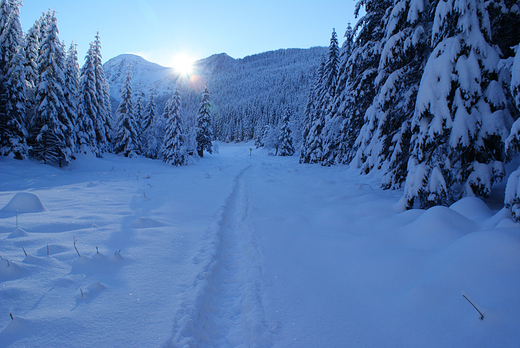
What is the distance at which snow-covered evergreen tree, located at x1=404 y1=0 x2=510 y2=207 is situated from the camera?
5.45 meters

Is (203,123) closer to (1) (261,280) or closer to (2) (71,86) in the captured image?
(2) (71,86)

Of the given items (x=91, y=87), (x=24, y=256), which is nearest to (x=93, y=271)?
(x=24, y=256)

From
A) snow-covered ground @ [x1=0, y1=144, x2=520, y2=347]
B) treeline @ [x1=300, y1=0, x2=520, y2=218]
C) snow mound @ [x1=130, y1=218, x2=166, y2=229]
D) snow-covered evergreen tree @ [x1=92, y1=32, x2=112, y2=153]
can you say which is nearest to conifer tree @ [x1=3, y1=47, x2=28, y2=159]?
snow-covered evergreen tree @ [x1=92, y1=32, x2=112, y2=153]

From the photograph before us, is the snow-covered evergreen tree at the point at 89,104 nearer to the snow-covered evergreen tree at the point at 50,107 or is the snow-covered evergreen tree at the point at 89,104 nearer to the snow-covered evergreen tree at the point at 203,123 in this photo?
the snow-covered evergreen tree at the point at 50,107

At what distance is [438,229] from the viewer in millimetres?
4266

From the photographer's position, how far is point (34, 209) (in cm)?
618

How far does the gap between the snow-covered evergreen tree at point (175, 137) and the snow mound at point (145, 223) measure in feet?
83.2

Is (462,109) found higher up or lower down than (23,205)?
higher up

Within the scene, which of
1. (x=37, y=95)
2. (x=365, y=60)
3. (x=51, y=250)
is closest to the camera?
(x=51, y=250)

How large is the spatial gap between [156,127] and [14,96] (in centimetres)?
2009

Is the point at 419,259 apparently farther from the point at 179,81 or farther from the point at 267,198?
the point at 179,81

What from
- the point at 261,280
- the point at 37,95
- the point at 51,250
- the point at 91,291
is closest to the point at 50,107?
the point at 37,95

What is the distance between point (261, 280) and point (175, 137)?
29.3m

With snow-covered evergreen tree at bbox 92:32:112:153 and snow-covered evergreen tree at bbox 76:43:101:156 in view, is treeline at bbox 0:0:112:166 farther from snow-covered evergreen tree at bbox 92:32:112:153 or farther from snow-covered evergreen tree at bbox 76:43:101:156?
snow-covered evergreen tree at bbox 92:32:112:153
